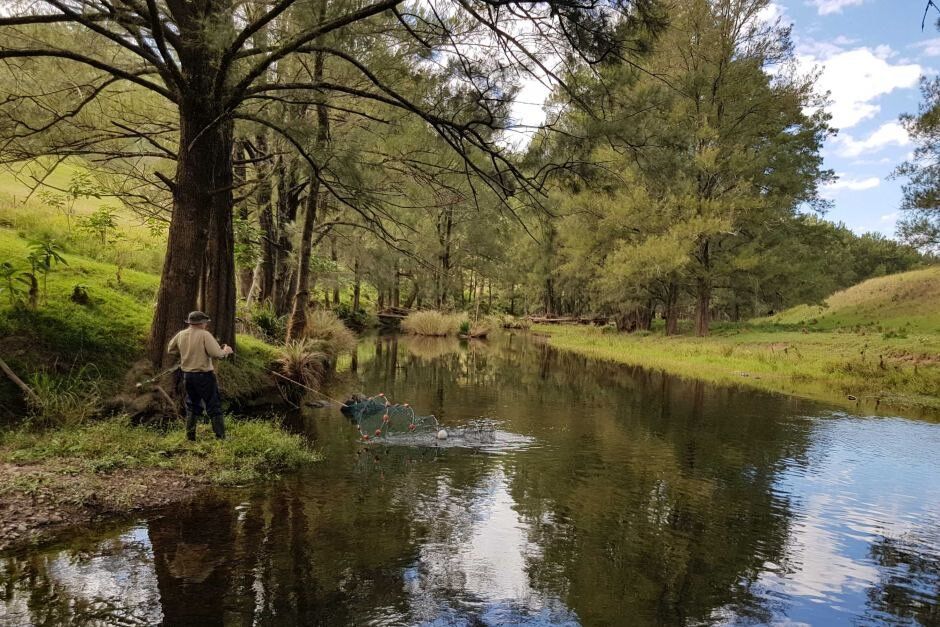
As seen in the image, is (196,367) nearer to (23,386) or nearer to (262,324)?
(23,386)

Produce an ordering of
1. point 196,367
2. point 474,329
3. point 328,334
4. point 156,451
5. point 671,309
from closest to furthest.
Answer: point 156,451
point 196,367
point 328,334
point 671,309
point 474,329

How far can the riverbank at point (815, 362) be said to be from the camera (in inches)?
545

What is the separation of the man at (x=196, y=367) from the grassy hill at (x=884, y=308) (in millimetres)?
23253

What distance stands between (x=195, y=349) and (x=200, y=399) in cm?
63

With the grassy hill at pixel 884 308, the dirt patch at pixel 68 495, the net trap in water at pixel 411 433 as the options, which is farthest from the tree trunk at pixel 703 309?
the dirt patch at pixel 68 495

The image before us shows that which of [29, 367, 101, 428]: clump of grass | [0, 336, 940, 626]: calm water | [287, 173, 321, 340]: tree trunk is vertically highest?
[287, 173, 321, 340]: tree trunk

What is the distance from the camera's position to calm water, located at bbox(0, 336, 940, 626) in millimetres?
3889

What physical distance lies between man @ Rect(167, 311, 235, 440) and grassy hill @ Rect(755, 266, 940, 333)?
2325cm

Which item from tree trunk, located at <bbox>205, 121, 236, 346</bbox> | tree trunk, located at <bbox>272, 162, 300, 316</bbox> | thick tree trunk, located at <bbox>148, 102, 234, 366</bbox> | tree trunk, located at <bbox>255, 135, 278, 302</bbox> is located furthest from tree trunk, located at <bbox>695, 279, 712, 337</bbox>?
thick tree trunk, located at <bbox>148, 102, 234, 366</bbox>

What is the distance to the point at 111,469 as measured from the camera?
229 inches

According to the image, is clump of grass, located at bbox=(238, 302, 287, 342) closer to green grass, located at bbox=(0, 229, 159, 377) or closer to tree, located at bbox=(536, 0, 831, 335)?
green grass, located at bbox=(0, 229, 159, 377)

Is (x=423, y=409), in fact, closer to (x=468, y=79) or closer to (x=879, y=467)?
(x=468, y=79)

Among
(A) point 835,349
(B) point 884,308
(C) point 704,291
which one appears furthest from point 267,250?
(B) point 884,308

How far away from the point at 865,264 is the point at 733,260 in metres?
58.4
